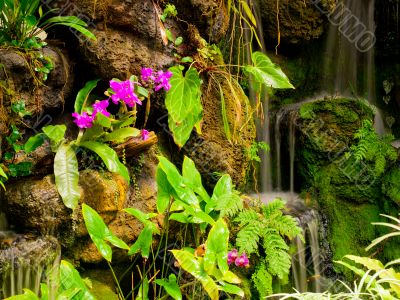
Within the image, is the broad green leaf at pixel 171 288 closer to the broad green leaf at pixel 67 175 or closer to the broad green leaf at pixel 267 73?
the broad green leaf at pixel 67 175

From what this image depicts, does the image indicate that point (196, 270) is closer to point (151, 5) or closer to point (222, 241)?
point (222, 241)

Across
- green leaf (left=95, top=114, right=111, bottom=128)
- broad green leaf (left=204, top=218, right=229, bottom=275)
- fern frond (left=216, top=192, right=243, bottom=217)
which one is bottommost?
broad green leaf (left=204, top=218, right=229, bottom=275)

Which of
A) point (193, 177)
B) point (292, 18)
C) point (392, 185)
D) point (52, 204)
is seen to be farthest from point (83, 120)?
point (292, 18)

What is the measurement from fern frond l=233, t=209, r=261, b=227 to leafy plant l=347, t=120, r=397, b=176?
1.66m

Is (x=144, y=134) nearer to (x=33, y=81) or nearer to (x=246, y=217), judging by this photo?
(x=33, y=81)

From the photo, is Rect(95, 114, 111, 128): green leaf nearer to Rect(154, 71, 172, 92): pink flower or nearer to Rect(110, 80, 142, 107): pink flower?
Rect(110, 80, 142, 107): pink flower

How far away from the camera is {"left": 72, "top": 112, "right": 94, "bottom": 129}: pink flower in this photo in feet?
10.3

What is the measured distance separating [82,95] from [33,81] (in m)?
0.31

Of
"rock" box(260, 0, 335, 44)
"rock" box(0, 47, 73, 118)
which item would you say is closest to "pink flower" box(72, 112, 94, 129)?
"rock" box(0, 47, 73, 118)

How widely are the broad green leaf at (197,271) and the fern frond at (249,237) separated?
0.83 meters

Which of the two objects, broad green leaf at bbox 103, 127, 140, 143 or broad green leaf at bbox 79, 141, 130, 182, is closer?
broad green leaf at bbox 79, 141, 130, 182

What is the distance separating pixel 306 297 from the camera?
1.93 meters

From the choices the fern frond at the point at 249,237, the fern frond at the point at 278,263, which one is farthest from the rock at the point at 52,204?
the fern frond at the point at 278,263

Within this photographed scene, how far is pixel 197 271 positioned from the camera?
278 centimetres
